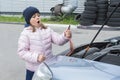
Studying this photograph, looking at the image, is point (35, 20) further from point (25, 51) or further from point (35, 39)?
point (25, 51)

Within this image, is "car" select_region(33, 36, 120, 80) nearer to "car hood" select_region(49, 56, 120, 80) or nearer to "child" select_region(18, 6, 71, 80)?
"car hood" select_region(49, 56, 120, 80)

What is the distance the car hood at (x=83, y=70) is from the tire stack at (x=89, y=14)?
1519 cm

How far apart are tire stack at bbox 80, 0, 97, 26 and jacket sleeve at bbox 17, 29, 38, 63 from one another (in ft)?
45.2

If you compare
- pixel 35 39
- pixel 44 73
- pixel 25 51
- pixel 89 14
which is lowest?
pixel 89 14

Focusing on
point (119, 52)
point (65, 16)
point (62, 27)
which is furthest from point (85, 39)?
point (119, 52)

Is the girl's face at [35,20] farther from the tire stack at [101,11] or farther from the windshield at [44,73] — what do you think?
the tire stack at [101,11]

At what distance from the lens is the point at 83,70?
10.9 feet

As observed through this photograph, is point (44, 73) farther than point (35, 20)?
No

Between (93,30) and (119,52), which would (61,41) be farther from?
(93,30)

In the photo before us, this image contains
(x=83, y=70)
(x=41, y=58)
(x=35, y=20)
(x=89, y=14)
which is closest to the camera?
(x=83, y=70)

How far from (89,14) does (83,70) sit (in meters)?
15.7

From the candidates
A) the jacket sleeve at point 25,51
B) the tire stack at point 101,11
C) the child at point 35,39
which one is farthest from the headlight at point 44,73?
the tire stack at point 101,11

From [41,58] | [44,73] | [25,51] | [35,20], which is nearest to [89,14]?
[35,20]

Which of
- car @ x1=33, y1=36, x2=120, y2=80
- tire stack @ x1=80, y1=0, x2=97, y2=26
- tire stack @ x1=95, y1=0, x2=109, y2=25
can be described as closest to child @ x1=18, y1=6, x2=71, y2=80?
car @ x1=33, y1=36, x2=120, y2=80
